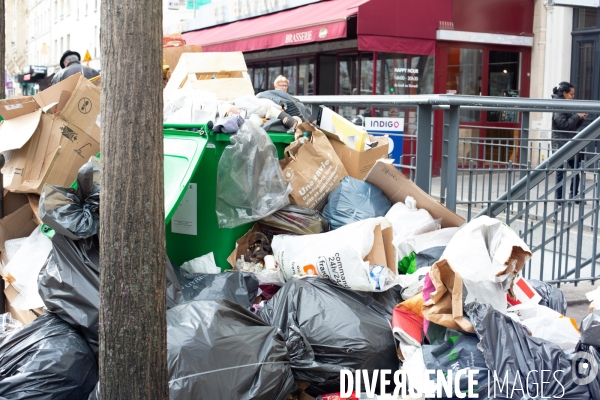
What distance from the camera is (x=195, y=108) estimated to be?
4480mm

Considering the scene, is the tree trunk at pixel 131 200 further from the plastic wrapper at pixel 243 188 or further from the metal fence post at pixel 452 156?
the metal fence post at pixel 452 156

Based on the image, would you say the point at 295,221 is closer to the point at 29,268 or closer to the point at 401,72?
the point at 29,268

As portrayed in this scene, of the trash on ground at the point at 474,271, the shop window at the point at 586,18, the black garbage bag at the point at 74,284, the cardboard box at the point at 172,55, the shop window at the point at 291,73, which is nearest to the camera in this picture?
the trash on ground at the point at 474,271

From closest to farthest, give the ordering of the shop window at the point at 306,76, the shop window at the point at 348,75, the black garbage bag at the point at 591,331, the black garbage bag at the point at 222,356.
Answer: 1. the black garbage bag at the point at 222,356
2. the black garbage bag at the point at 591,331
3. the shop window at the point at 348,75
4. the shop window at the point at 306,76

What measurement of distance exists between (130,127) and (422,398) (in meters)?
1.74

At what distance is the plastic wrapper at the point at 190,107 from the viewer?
4.41 m

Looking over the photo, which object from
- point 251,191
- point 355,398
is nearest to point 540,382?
point 355,398

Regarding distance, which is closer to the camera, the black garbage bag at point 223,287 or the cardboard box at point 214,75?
the black garbage bag at point 223,287

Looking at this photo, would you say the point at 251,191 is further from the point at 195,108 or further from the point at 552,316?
the point at 552,316

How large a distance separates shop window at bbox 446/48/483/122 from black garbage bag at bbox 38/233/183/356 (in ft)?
31.5

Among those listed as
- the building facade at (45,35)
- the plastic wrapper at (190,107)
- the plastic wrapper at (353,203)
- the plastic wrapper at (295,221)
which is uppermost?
the building facade at (45,35)

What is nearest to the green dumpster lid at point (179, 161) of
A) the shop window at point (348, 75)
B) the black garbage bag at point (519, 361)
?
the black garbage bag at point (519, 361)

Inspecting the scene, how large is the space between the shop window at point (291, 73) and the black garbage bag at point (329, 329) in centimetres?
1129

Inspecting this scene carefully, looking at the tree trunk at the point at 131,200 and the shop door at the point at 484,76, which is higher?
the shop door at the point at 484,76
